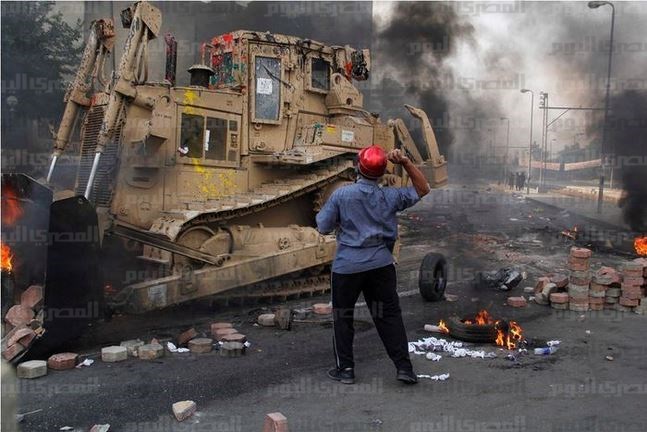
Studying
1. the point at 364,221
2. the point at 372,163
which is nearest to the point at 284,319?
the point at 364,221

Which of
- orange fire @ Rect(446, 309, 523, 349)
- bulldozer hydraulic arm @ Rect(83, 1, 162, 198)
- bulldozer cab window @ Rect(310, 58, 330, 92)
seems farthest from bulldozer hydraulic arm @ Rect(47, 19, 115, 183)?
orange fire @ Rect(446, 309, 523, 349)

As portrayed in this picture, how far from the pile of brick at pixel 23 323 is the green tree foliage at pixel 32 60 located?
47.1 feet

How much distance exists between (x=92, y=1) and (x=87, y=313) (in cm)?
2810

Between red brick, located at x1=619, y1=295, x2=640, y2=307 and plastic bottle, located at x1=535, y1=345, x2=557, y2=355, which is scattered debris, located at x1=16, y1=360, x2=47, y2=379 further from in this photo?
red brick, located at x1=619, y1=295, x2=640, y2=307

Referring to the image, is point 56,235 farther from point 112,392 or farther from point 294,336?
point 294,336

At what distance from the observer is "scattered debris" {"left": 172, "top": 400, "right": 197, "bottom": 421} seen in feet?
13.9

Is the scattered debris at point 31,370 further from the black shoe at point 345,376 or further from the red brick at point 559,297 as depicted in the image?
the red brick at point 559,297

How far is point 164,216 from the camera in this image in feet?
24.3

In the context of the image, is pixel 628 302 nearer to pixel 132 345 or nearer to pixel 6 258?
pixel 132 345

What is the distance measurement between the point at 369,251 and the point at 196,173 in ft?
12.7

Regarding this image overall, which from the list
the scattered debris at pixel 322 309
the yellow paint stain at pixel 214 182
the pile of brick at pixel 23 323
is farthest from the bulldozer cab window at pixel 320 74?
the pile of brick at pixel 23 323

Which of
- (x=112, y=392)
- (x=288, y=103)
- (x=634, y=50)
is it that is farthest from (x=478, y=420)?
(x=634, y=50)

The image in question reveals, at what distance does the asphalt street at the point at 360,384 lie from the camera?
13.9ft

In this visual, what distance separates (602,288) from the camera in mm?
7656
